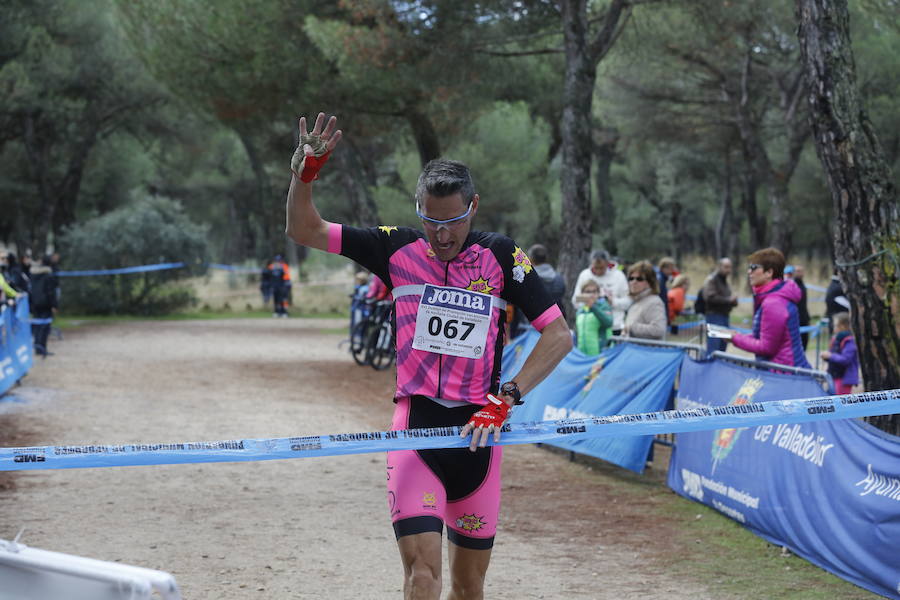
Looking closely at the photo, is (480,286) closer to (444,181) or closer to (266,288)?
(444,181)

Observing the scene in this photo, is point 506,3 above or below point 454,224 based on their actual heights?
above

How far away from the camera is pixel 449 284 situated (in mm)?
3742

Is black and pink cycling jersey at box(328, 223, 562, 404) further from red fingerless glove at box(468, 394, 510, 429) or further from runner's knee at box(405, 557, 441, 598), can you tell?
runner's knee at box(405, 557, 441, 598)

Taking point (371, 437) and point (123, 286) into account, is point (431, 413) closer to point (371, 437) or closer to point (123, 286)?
point (371, 437)

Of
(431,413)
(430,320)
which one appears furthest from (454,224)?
(431,413)

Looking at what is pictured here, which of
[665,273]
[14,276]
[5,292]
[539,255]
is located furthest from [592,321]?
[14,276]

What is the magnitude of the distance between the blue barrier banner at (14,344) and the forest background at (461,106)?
276 inches

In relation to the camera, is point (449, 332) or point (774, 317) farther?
point (774, 317)

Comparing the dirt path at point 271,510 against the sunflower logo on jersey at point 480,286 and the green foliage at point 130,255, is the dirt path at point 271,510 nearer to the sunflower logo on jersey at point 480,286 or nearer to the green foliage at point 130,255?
the sunflower logo on jersey at point 480,286

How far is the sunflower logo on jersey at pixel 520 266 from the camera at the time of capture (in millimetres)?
3781

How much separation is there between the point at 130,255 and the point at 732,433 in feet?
78.3

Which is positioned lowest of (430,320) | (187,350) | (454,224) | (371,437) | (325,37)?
(187,350)

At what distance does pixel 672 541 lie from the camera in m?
6.77

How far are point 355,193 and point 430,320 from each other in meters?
23.2
